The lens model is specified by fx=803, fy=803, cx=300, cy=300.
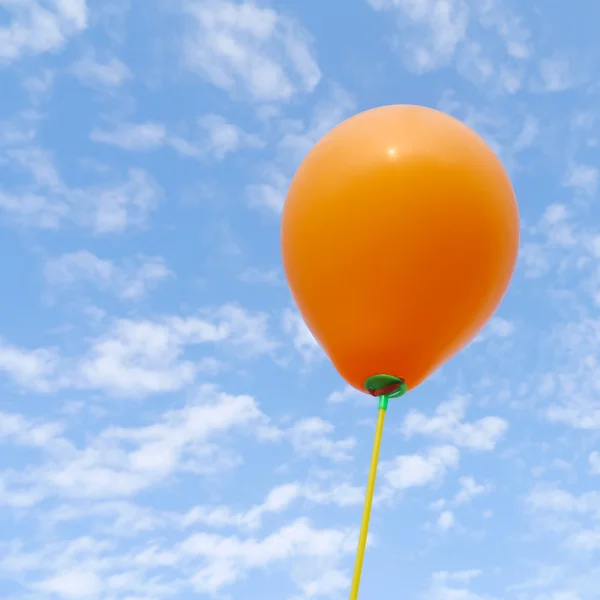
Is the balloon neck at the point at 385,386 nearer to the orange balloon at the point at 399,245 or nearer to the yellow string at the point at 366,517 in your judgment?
the orange balloon at the point at 399,245

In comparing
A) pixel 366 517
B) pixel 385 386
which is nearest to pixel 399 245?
pixel 385 386

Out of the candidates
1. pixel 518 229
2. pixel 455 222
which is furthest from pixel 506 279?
pixel 455 222

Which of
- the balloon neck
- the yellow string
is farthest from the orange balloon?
the yellow string

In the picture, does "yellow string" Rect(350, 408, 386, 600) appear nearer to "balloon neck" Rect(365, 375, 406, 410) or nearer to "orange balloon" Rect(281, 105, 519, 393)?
"balloon neck" Rect(365, 375, 406, 410)

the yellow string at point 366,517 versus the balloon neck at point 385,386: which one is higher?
the balloon neck at point 385,386

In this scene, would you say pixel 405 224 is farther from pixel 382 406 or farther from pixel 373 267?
pixel 382 406

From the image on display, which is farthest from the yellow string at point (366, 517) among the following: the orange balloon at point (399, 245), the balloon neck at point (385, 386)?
the orange balloon at point (399, 245)

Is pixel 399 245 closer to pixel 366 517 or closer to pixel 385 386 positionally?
pixel 385 386
